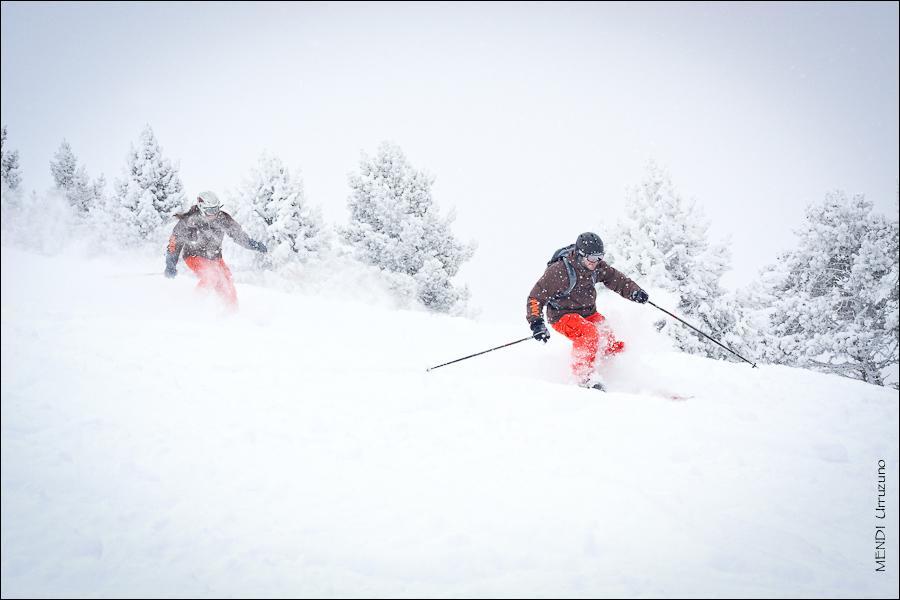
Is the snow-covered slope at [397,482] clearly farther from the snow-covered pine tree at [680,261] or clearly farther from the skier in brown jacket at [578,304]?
the snow-covered pine tree at [680,261]

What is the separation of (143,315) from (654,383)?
8257mm

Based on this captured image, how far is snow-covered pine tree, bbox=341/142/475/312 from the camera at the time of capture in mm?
19828

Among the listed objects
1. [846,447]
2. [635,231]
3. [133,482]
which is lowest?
[846,447]

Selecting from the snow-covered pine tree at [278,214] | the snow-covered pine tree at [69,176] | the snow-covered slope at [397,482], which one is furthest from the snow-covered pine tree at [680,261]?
the snow-covered pine tree at [69,176]

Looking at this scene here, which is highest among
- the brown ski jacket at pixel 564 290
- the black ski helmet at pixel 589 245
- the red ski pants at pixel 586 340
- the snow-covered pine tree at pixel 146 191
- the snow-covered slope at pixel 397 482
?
the snow-covered pine tree at pixel 146 191

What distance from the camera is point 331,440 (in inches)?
132

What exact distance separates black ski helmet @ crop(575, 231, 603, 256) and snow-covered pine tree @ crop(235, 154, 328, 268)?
59.2 ft

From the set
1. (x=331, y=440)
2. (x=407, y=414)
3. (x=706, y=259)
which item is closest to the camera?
(x=331, y=440)

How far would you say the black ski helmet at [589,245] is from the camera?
6.11 metres

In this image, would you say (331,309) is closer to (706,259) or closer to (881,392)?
(881,392)

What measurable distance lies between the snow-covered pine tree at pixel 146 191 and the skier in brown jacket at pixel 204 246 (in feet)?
65.6

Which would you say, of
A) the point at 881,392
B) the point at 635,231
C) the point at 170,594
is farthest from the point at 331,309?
the point at 635,231

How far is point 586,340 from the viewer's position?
19.6ft

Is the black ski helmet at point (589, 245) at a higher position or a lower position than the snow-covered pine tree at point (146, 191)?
lower
